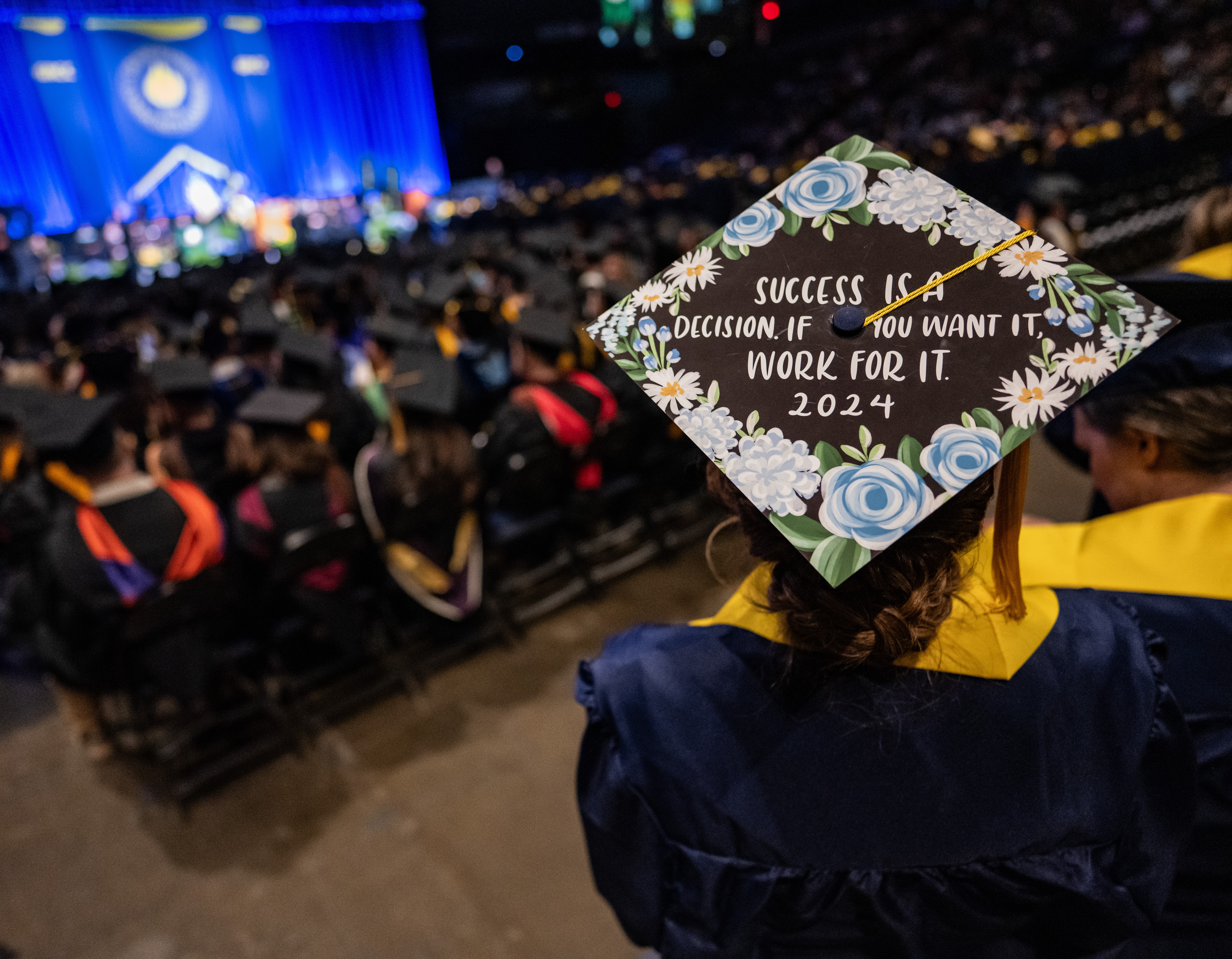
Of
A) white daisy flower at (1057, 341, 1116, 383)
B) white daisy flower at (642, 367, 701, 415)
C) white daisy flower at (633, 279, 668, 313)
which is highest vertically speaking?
white daisy flower at (633, 279, 668, 313)

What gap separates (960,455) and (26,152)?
65.7ft

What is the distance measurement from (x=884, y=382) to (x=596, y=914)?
2.03 m

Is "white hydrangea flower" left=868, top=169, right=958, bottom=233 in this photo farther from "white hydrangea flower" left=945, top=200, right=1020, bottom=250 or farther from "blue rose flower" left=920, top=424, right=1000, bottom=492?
"blue rose flower" left=920, top=424, right=1000, bottom=492

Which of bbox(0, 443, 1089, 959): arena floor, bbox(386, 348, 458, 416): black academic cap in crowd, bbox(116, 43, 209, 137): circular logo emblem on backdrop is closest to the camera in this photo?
bbox(0, 443, 1089, 959): arena floor

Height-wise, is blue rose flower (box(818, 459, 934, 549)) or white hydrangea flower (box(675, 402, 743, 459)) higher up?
white hydrangea flower (box(675, 402, 743, 459))

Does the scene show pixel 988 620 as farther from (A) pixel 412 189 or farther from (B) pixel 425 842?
(A) pixel 412 189

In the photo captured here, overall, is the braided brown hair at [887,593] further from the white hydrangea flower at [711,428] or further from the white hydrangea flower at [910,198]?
the white hydrangea flower at [910,198]

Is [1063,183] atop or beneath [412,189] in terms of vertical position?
atop

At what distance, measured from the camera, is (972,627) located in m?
0.83

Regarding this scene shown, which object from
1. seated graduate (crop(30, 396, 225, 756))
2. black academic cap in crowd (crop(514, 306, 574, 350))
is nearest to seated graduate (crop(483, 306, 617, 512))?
black academic cap in crowd (crop(514, 306, 574, 350))

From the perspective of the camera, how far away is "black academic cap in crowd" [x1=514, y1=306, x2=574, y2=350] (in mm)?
3545

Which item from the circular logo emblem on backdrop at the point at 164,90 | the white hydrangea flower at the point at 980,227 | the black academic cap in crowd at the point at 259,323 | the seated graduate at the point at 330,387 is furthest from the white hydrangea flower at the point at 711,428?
the circular logo emblem on backdrop at the point at 164,90

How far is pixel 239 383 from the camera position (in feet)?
15.8

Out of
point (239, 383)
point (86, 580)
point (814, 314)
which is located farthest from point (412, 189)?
point (814, 314)
